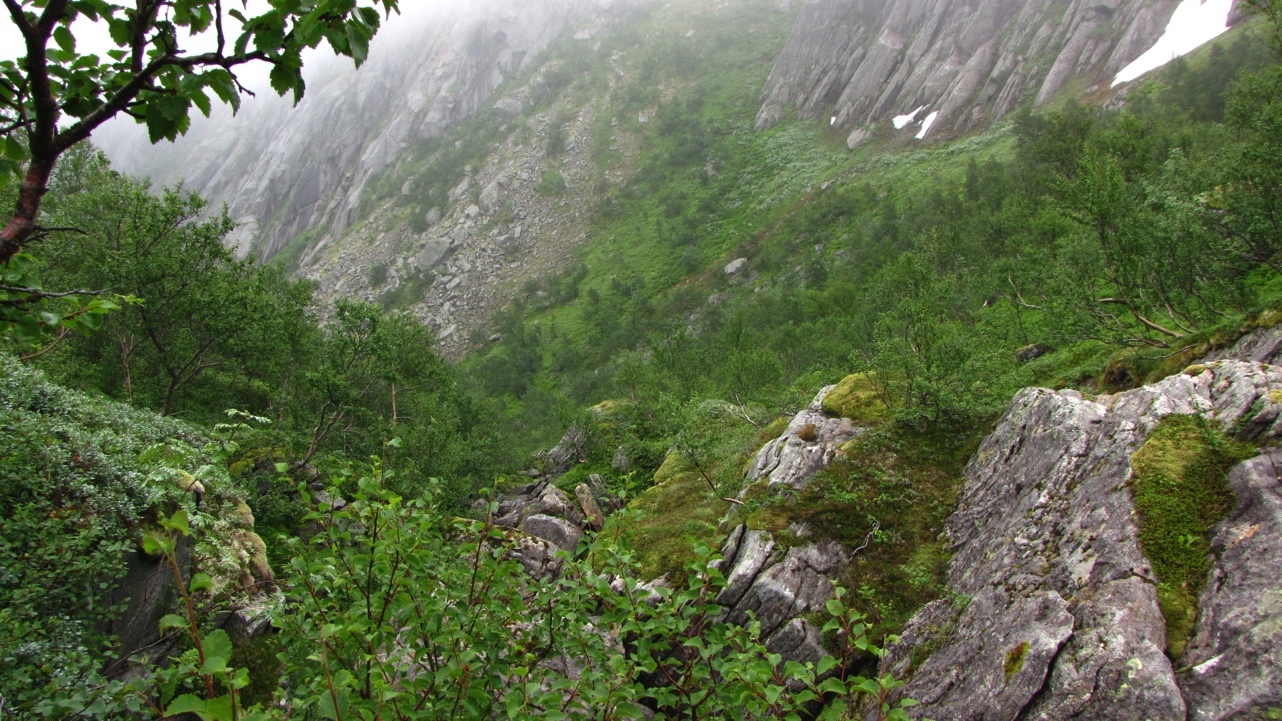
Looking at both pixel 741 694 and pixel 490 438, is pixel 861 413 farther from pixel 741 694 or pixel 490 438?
pixel 490 438

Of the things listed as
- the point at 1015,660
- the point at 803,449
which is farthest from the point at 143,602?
the point at 1015,660

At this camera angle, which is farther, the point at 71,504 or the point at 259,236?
the point at 259,236

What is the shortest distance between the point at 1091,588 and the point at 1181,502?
122cm

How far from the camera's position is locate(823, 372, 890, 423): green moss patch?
11.8 m

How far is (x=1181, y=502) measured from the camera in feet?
17.7

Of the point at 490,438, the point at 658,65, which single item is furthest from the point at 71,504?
the point at 658,65

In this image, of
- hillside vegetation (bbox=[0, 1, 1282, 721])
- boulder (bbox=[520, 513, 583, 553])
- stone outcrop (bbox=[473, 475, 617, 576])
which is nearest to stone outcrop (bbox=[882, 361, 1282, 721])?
hillside vegetation (bbox=[0, 1, 1282, 721])

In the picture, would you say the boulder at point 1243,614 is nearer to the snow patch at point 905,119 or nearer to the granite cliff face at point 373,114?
the snow patch at point 905,119

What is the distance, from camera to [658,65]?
134 m

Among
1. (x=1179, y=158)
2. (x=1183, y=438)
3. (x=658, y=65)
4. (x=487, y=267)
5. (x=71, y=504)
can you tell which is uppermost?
(x=658, y=65)

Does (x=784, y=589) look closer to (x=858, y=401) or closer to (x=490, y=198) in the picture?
(x=858, y=401)

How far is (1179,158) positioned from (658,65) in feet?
438

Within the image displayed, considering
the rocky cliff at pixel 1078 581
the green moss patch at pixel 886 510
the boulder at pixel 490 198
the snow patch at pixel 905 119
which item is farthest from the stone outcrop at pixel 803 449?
the boulder at pixel 490 198

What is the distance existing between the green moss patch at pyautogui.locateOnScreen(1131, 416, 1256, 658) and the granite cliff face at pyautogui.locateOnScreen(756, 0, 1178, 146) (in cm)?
8388
